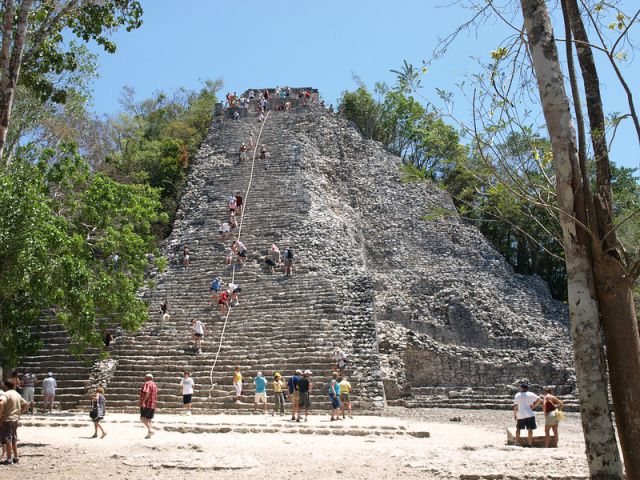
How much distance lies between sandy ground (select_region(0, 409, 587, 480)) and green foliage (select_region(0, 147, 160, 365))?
6.00ft

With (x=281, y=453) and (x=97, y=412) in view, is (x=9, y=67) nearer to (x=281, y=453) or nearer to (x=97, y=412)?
(x=97, y=412)

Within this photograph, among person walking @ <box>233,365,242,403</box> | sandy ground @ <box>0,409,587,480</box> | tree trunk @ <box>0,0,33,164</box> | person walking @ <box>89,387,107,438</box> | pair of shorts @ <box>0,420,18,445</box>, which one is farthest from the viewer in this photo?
person walking @ <box>233,365,242,403</box>

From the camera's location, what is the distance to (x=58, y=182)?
1260cm

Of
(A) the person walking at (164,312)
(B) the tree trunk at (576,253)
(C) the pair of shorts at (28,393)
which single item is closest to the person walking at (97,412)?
(C) the pair of shorts at (28,393)

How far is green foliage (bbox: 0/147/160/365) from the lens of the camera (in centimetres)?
977

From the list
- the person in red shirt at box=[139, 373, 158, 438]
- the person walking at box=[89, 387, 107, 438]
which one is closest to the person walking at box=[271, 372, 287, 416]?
the person in red shirt at box=[139, 373, 158, 438]

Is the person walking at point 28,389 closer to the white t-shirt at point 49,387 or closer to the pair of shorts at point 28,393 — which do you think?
the pair of shorts at point 28,393

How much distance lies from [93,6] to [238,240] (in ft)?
39.9

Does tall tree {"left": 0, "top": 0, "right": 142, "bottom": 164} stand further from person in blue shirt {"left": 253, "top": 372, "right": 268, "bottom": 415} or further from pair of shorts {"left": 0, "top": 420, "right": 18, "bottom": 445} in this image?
person in blue shirt {"left": 253, "top": 372, "right": 268, "bottom": 415}

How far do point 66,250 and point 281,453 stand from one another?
534 cm

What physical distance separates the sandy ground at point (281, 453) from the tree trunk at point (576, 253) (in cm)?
296

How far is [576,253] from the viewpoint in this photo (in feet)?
15.0

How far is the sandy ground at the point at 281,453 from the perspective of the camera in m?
7.27

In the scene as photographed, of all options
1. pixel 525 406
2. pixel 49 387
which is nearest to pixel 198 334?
pixel 49 387
